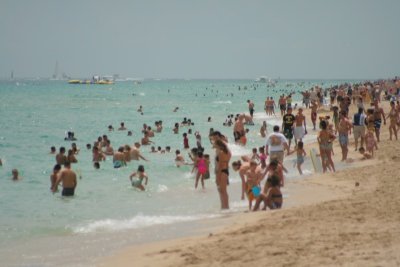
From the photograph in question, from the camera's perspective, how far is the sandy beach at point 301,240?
6176 millimetres

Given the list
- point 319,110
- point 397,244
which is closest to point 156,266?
point 397,244

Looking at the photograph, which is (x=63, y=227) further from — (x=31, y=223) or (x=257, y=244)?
(x=257, y=244)

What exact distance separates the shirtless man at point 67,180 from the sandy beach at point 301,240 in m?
4.81

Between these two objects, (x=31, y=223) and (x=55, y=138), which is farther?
(x=55, y=138)

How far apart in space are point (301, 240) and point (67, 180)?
7.47m

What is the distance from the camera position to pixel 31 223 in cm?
1076

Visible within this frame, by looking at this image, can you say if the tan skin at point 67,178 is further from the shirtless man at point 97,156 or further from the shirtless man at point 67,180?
the shirtless man at point 97,156

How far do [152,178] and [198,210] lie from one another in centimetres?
555

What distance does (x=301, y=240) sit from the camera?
6.96 meters

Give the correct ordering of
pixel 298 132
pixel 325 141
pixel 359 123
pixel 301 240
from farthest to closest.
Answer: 1. pixel 298 132
2. pixel 359 123
3. pixel 325 141
4. pixel 301 240

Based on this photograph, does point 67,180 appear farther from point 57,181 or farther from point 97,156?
point 97,156

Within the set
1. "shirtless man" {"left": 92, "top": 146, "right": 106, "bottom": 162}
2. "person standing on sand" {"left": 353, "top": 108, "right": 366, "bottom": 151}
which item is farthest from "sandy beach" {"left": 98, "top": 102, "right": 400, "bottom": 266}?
"shirtless man" {"left": 92, "top": 146, "right": 106, "bottom": 162}

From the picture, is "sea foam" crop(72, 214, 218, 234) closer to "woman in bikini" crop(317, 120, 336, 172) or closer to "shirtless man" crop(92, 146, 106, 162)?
"woman in bikini" crop(317, 120, 336, 172)

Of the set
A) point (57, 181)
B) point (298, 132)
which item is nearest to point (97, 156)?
A: point (57, 181)
